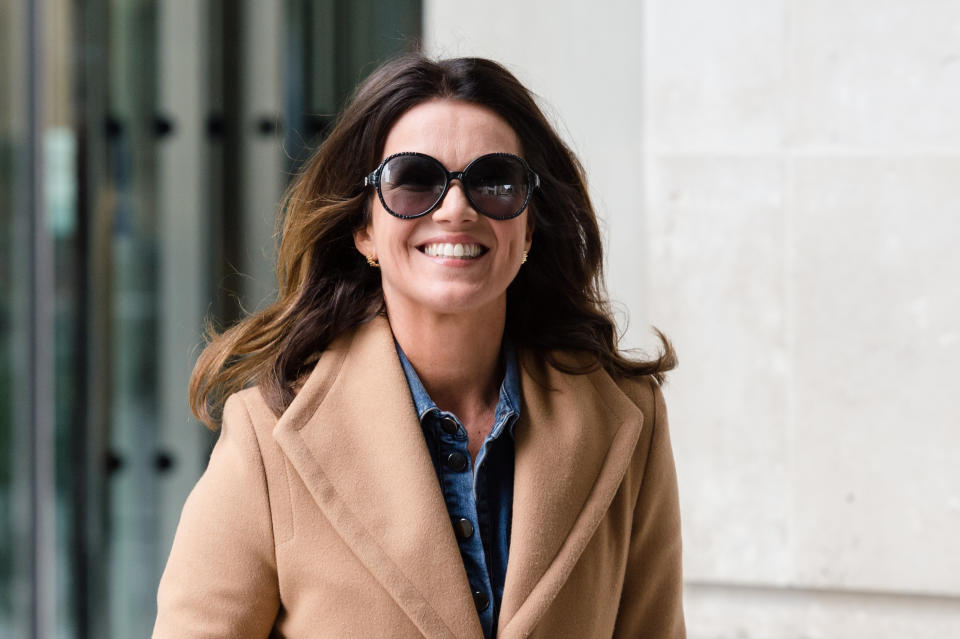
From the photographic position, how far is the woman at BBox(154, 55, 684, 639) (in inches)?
61.8

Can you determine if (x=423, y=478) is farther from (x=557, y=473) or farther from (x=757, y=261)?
(x=757, y=261)

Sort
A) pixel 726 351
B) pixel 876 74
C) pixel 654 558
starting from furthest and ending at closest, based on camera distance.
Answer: pixel 726 351
pixel 876 74
pixel 654 558

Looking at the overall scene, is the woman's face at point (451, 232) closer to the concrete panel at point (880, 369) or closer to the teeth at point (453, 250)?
the teeth at point (453, 250)

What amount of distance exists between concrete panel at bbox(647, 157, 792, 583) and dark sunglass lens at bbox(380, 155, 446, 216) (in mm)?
1825

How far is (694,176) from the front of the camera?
326 cm

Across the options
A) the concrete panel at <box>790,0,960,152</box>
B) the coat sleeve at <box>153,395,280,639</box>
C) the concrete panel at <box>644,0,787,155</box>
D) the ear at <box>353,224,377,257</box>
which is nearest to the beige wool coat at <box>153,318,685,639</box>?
the coat sleeve at <box>153,395,280,639</box>

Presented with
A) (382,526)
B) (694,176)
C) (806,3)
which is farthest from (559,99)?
(382,526)

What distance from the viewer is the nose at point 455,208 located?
1563mm

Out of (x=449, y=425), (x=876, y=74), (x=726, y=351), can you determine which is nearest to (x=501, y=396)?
(x=449, y=425)

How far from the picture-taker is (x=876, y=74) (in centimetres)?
316

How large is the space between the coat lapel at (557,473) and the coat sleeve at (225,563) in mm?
382

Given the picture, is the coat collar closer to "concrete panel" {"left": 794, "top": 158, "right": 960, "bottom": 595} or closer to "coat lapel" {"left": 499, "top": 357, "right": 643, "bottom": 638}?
"coat lapel" {"left": 499, "top": 357, "right": 643, "bottom": 638}

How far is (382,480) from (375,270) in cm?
42

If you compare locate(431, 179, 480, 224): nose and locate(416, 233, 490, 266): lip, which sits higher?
locate(431, 179, 480, 224): nose
